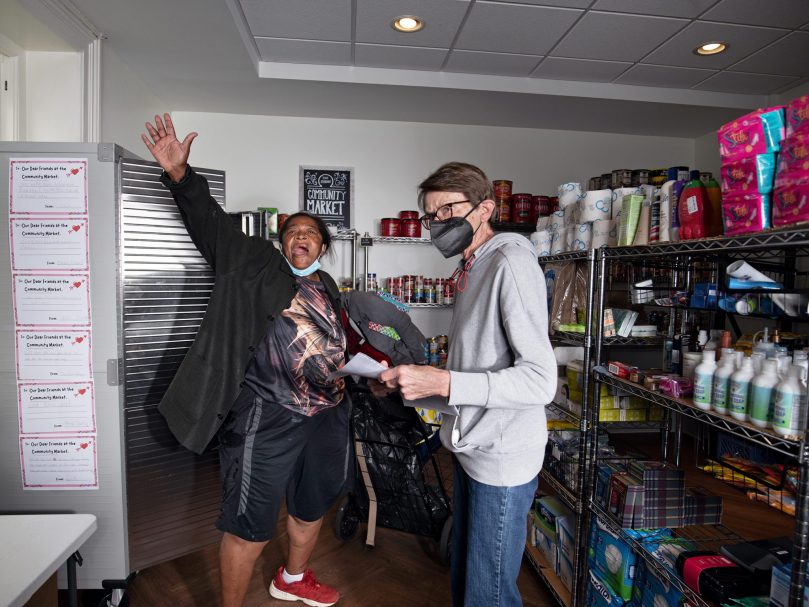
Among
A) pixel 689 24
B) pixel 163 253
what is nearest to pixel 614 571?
pixel 163 253

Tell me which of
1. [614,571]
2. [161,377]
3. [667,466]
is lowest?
[614,571]

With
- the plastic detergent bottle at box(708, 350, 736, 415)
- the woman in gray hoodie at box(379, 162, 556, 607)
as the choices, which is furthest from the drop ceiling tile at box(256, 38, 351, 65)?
the plastic detergent bottle at box(708, 350, 736, 415)

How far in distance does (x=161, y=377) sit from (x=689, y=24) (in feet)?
11.1

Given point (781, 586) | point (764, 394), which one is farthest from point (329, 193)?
point (781, 586)

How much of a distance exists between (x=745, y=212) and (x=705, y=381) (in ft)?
1.60

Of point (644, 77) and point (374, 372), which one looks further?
point (644, 77)

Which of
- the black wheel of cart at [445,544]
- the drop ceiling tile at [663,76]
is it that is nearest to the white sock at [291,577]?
the black wheel of cart at [445,544]

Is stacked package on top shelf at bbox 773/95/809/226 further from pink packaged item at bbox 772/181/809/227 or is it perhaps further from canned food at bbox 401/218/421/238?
canned food at bbox 401/218/421/238

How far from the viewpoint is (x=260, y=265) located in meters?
1.86

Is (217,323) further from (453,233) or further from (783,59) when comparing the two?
(783,59)

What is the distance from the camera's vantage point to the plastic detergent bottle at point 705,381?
139 cm

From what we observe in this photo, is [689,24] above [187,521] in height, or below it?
above

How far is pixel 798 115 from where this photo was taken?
3.84 feet

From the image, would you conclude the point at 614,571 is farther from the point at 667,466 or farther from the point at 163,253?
the point at 163,253
